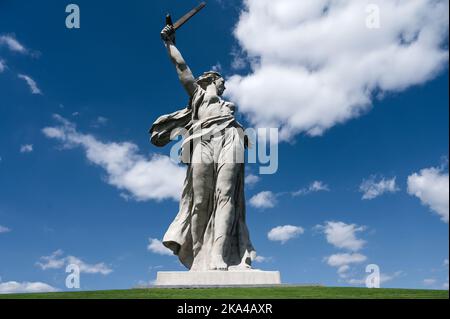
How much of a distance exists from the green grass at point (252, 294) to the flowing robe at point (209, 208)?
9.95 ft

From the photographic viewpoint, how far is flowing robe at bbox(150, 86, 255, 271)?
15875mm

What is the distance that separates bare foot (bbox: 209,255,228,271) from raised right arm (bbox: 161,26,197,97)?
5.26 m

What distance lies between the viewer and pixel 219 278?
1457 cm

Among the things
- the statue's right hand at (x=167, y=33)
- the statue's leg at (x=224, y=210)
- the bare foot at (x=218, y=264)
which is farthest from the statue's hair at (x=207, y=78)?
the bare foot at (x=218, y=264)

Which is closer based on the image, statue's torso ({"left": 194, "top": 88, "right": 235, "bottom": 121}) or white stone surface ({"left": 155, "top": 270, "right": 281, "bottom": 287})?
white stone surface ({"left": 155, "top": 270, "right": 281, "bottom": 287})

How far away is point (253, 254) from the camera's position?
52.1ft

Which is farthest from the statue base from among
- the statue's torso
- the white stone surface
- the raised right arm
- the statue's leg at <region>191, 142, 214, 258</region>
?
the raised right arm

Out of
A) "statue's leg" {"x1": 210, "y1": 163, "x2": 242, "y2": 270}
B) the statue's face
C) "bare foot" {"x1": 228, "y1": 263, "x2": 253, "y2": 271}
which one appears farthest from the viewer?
the statue's face

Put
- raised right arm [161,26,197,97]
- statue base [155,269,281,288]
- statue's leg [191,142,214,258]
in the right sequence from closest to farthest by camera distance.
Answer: statue base [155,269,281,288], statue's leg [191,142,214,258], raised right arm [161,26,197,97]

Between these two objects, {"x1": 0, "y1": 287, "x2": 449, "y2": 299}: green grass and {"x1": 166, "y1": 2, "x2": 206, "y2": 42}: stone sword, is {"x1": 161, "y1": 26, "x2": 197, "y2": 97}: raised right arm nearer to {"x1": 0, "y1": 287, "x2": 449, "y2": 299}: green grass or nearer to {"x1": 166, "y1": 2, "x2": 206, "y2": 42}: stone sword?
{"x1": 166, "y1": 2, "x2": 206, "y2": 42}: stone sword

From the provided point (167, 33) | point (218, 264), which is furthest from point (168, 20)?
point (218, 264)

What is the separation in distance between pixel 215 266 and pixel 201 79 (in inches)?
239

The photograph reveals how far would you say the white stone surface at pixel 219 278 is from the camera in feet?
47.6

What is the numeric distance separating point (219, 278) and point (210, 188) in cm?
282
